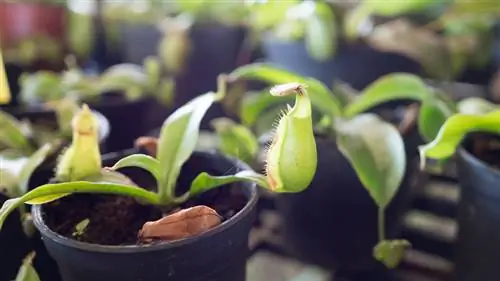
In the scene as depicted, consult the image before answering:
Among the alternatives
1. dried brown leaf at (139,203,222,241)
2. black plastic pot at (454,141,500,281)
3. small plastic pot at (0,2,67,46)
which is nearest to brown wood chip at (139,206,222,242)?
dried brown leaf at (139,203,222,241)

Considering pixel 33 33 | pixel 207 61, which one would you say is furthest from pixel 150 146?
pixel 33 33

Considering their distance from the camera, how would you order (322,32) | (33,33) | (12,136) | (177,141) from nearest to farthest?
(177,141) → (12,136) → (322,32) → (33,33)

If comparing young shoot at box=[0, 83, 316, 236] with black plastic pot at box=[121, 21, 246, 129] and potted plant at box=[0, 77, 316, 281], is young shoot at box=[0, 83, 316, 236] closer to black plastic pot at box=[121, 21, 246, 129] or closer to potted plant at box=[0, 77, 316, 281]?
potted plant at box=[0, 77, 316, 281]

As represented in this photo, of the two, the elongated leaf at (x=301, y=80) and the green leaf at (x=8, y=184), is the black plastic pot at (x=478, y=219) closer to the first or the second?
the elongated leaf at (x=301, y=80)

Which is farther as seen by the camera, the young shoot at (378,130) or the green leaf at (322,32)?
the green leaf at (322,32)

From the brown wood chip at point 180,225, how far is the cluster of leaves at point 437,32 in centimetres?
46

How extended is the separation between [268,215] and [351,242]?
226 mm

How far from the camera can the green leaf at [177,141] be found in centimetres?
46

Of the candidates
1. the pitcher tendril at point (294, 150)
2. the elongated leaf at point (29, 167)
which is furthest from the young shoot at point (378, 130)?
the elongated leaf at point (29, 167)

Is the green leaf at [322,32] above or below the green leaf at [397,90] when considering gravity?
above

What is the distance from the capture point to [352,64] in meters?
0.78

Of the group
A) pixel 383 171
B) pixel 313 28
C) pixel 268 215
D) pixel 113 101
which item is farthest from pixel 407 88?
pixel 113 101

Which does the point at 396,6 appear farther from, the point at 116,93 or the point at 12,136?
the point at 12,136

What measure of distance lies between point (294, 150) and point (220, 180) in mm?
72
